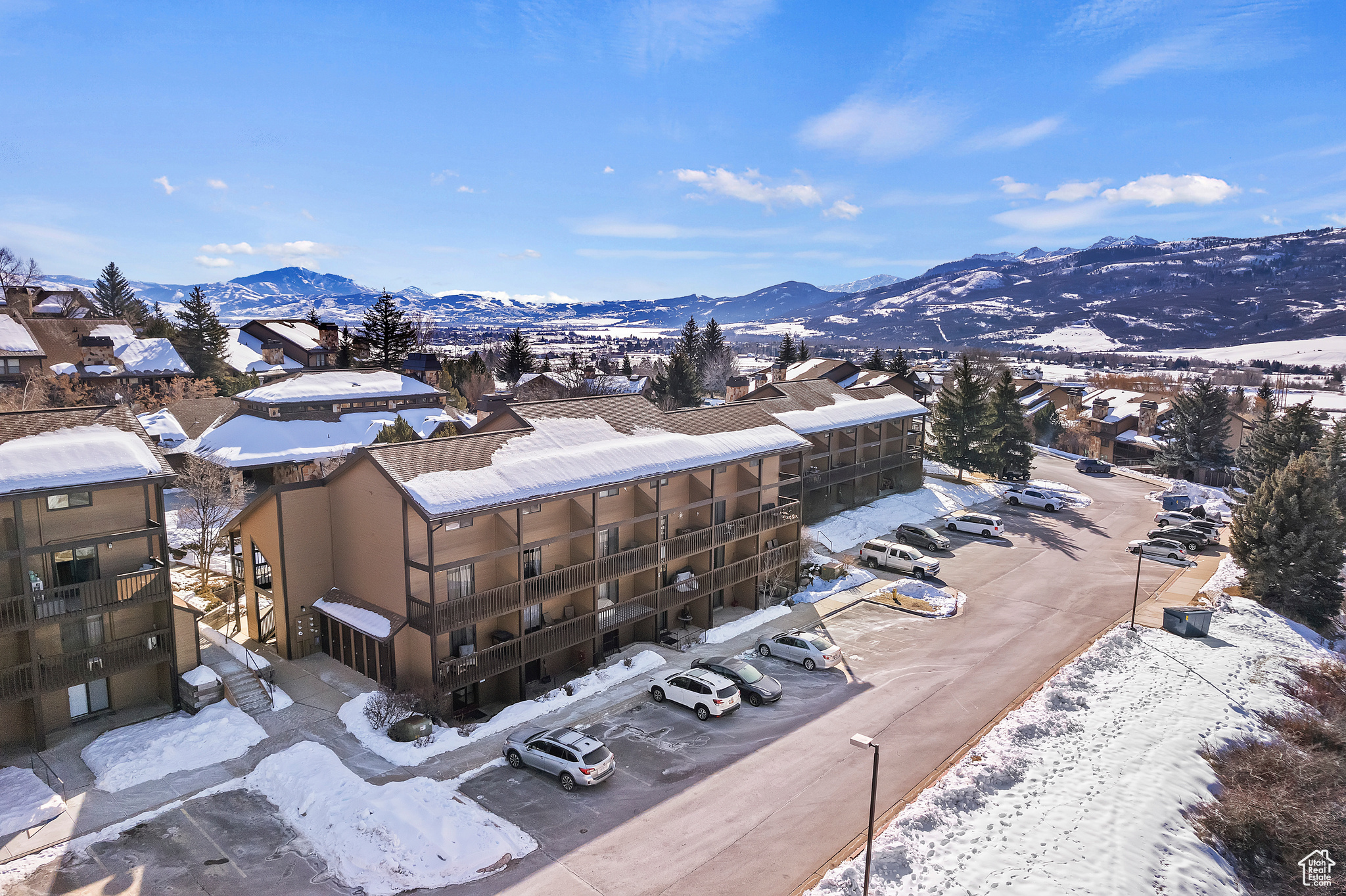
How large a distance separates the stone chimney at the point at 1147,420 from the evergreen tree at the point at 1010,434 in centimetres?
3196

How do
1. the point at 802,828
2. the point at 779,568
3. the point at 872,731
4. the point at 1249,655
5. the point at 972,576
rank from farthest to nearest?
1. the point at 972,576
2. the point at 779,568
3. the point at 1249,655
4. the point at 872,731
5. the point at 802,828

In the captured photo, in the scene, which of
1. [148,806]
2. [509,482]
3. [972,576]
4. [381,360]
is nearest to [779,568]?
[972,576]

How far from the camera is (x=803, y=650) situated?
29.5m

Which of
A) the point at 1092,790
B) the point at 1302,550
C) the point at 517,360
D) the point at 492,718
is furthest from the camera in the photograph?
the point at 517,360

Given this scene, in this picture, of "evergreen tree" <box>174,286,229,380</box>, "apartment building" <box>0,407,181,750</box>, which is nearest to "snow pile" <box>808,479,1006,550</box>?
"apartment building" <box>0,407,181,750</box>

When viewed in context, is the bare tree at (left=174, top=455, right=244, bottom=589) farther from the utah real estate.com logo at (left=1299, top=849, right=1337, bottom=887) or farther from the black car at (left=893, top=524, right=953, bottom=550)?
the utah real estate.com logo at (left=1299, top=849, right=1337, bottom=887)

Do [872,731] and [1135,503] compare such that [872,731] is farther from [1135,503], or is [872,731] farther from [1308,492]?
[1135,503]

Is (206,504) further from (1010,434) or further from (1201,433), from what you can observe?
(1201,433)

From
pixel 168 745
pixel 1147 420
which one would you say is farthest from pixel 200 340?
pixel 1147 420

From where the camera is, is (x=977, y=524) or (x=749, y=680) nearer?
(x=749, y=680)

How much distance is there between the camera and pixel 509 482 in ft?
84.0

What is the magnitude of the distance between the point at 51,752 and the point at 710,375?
102643 millimetres

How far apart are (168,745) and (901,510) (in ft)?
144

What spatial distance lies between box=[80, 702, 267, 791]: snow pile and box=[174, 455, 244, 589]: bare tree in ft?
→ 41.0
